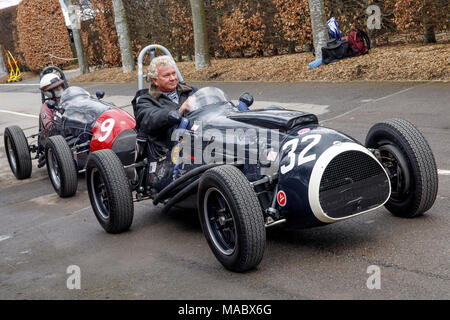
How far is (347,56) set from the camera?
1323 cm

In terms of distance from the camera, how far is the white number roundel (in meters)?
7.21

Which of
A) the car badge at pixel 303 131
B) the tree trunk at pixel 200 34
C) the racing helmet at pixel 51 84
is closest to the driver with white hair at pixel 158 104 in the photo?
the car badge at pixel 303 131

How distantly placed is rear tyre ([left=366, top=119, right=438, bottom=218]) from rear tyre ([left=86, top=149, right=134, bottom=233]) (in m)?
2.21

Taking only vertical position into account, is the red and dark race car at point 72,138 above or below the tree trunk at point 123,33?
below

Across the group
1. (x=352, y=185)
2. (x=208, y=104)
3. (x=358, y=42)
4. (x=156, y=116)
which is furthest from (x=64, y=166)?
(x=358, y=42)

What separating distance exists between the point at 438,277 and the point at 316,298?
0.80 meters

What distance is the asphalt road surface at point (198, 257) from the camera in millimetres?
3812

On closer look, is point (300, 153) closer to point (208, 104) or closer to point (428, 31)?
point (208, 104)

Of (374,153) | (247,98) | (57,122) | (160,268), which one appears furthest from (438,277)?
(57,122)

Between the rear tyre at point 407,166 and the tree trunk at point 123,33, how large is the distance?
649 inches

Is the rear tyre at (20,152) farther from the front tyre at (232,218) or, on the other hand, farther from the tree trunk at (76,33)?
the tree trunk at (76,33)

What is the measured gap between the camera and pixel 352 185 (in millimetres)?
4039

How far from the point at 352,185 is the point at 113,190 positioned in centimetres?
216

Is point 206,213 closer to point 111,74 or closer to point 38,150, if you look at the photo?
point 38,150
